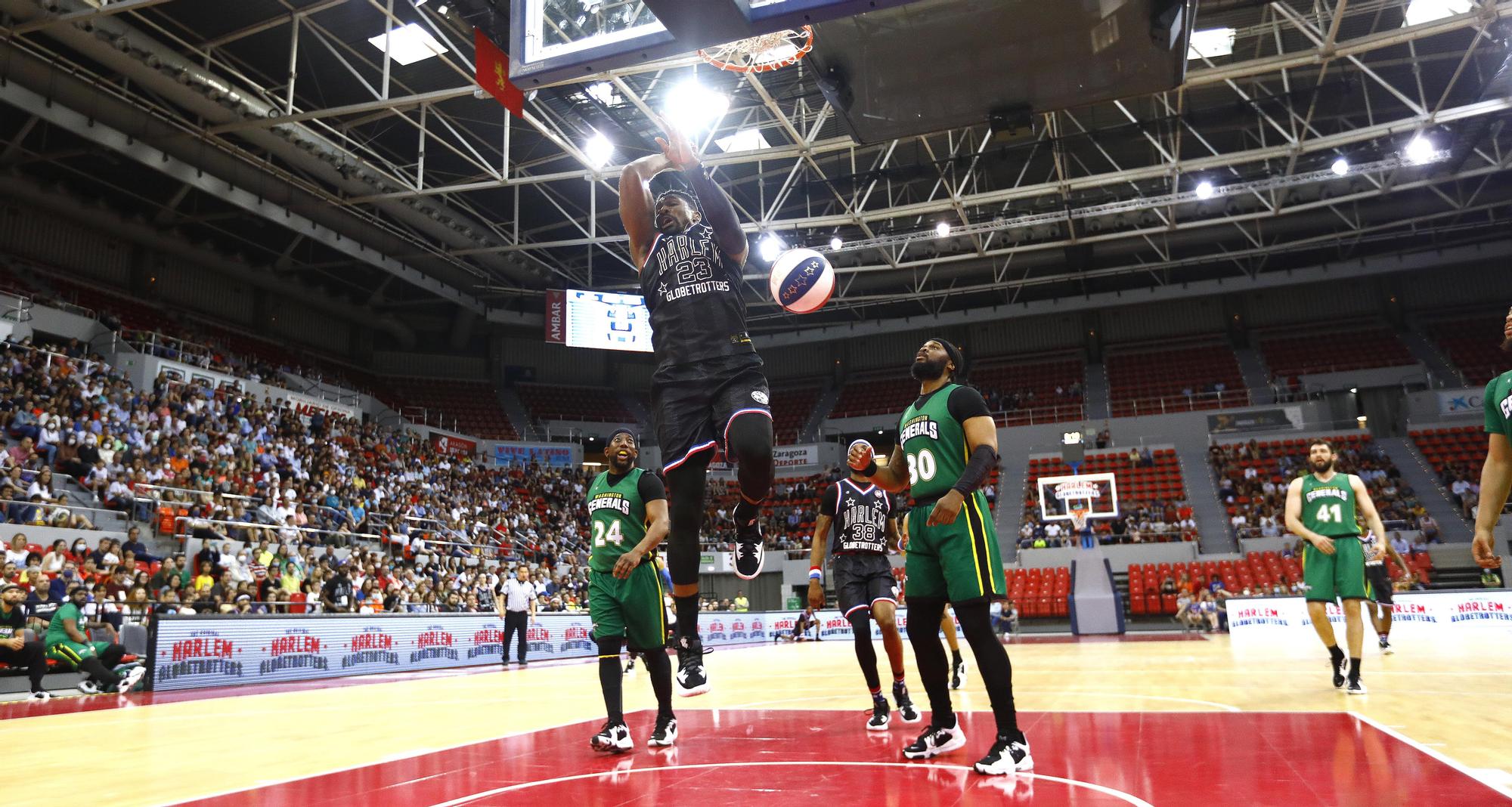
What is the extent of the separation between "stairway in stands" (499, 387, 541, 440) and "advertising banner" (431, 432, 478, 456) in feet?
9.71

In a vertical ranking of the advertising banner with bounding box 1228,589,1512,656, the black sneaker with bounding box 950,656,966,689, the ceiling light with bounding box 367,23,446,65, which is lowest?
the advertising banner with bounding box 1228,589,1512,656

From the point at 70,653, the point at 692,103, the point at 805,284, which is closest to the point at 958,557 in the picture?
the point at 805,284

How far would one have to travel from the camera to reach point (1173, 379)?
113 ft

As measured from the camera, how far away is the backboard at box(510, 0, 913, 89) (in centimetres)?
494

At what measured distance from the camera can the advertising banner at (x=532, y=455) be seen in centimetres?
3281

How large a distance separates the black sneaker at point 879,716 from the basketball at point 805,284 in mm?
2468

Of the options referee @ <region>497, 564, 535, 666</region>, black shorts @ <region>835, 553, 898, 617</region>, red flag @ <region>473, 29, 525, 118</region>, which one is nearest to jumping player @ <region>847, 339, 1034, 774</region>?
black shorts @ <region>835, 553, 898, 617</region>

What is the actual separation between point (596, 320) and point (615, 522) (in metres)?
21.6

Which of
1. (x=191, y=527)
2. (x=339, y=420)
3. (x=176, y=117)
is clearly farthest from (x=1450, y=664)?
(x=339, y=420)

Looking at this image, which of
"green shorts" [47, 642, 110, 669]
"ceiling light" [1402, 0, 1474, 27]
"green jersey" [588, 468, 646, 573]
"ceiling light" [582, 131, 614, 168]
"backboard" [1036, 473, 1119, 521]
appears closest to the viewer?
"green jersey" [588, 468, 646, 573]

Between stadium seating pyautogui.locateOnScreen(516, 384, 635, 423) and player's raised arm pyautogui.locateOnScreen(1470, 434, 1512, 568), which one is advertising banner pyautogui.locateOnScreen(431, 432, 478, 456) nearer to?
stadium seating pyautogui.locateOnScreen(516, 384, 635, 423)

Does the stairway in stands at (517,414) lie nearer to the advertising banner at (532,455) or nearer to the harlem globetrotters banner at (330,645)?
the advertising banner at (532,455)

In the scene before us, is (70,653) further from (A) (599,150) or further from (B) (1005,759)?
(A) (599,150)

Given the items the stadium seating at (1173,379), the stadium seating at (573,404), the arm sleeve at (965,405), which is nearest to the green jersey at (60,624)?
the arm sleeve at (965,405)
